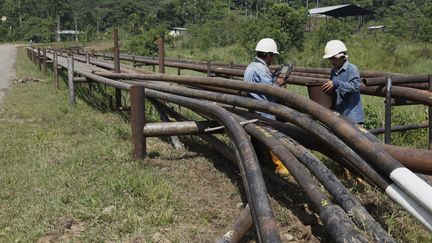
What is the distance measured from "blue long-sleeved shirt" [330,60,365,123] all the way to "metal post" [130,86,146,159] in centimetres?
187

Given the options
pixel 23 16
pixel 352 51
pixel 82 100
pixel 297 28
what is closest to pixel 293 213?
pixel 82 100

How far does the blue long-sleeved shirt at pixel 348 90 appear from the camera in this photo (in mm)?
4527

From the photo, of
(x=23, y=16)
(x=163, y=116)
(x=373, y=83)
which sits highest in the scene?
(x=23, y=16)

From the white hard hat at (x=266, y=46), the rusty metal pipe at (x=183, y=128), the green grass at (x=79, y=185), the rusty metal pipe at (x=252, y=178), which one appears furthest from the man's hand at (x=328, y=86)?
the green grass at (x=79, y=185)

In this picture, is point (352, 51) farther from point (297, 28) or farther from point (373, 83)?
point (373, 83)

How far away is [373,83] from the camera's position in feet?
14.6

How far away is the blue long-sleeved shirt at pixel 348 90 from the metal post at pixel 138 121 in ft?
6.14

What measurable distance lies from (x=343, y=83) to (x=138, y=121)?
78.2 inches

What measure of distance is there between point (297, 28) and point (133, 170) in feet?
82.9

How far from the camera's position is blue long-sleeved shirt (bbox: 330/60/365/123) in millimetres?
4527

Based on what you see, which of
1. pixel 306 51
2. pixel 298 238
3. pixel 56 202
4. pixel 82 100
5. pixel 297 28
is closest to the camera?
pixel 298 238

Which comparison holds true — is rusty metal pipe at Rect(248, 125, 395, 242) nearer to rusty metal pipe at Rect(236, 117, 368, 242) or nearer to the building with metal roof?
rusty metal pipe at Rect(236, 117, 368, 242)

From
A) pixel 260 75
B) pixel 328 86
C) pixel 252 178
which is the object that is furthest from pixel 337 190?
pixel 260 75

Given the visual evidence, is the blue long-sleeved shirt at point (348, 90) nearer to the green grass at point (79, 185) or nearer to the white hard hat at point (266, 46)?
the white hard hat at point (266, 46)
